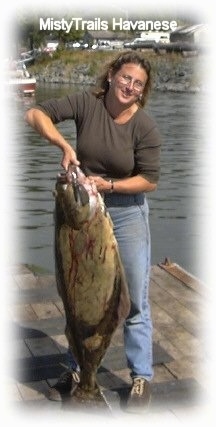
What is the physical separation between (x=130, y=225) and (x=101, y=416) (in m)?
1.22

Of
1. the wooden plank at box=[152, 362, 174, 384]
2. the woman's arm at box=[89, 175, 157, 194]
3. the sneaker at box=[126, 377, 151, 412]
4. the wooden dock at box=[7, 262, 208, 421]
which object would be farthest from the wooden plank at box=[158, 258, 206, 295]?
the woman's arm at box=[89, 175, 157, 194]

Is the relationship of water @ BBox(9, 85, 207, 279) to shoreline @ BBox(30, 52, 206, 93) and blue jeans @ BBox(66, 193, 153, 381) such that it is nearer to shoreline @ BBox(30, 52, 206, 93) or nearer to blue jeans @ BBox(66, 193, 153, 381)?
blue jeans @ BBox(66, 193, 153, 381)

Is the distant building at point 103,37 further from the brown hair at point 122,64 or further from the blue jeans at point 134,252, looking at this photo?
the blue jeans at point 134,252

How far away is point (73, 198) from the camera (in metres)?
4.42

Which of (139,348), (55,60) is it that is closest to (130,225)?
(139,348)

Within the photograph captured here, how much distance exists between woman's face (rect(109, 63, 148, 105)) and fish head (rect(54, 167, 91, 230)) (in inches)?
23.6

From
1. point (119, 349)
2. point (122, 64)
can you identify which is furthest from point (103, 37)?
→ point (122, 64)

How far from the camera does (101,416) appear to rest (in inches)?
197

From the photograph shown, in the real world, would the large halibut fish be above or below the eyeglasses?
below

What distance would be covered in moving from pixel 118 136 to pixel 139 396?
1.71 metres

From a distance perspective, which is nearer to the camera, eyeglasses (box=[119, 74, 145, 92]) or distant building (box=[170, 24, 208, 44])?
eyeglasses (box=[119, 74, 145, 92])

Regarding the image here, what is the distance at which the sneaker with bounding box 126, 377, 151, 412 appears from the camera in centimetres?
513

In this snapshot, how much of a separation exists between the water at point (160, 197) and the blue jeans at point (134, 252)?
6565 mm

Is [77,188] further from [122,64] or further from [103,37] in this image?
[103,37]
